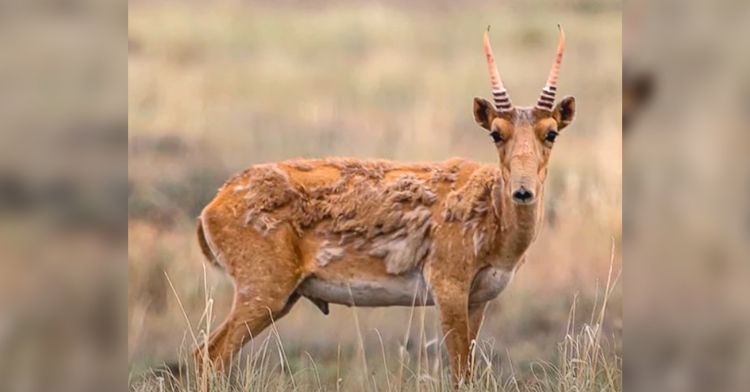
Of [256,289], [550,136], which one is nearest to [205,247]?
[256,289]

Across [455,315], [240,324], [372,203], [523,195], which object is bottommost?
[240,324]

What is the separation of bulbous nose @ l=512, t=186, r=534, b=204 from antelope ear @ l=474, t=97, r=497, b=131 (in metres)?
0.37

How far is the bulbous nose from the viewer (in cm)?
375

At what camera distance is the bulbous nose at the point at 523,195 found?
375cm

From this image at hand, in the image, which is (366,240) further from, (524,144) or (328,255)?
(524,144)

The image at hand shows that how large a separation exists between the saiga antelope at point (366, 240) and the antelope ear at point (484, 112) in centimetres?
23

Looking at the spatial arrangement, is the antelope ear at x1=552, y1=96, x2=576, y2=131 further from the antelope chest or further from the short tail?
the short tail

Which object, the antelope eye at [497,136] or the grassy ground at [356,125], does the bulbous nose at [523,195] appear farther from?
the grassy ground at [356,125]

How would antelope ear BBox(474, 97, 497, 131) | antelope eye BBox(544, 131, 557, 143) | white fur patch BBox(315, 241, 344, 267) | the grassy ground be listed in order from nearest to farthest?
antelope eye BBox(544, 131, 557, 143), antelope ear BBox(474, 97, 497, 131), white fur patch BBox(315, 241, 344, 267), the grassy ground

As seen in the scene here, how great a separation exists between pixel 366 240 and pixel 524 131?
886 millimetres

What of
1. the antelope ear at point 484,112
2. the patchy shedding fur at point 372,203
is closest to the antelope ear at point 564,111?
the antelope ear at point 484,112

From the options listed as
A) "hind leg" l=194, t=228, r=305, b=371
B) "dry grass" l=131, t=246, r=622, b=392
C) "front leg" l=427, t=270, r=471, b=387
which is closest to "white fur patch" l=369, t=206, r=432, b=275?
"front leg" l=427, t=270, r=471, b=387

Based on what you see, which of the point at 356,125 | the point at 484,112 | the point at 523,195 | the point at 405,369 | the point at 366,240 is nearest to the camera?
the point at 523,195

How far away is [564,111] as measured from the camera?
4.05m
